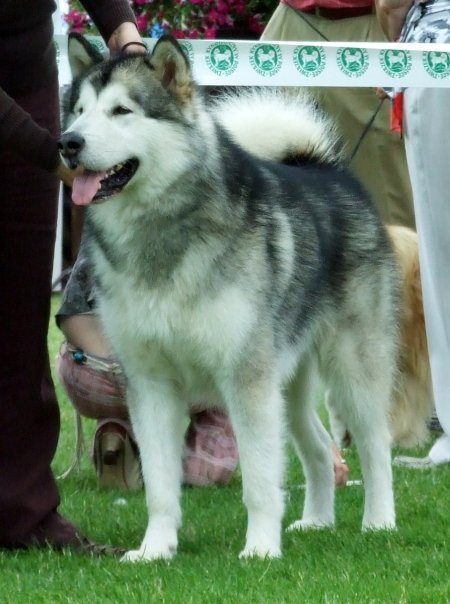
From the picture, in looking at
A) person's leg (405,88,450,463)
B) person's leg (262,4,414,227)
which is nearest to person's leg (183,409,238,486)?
person's leg (405,88,450,463)

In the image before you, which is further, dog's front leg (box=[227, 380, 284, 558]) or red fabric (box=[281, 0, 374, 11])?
red fabric (box=[281, 0, 374, 11])

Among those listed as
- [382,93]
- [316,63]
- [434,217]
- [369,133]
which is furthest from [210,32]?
[316,63]

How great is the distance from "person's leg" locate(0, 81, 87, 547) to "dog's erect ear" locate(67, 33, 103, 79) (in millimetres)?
85

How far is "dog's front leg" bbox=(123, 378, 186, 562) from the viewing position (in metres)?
3.67

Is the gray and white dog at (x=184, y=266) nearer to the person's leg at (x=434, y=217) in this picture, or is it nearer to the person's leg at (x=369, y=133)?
the person's leg at (x=434, y=217)

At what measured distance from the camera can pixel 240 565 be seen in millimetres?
3430

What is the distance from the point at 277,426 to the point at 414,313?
230 centimetres

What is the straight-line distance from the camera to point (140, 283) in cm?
354

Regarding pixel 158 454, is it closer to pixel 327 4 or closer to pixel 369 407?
pixel 369 407

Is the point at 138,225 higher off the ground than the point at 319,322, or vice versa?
the point at 138,225

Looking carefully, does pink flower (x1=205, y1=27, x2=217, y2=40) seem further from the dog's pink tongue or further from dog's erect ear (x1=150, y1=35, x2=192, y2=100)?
the dog's pink tongue

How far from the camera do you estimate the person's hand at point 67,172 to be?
3381 millimetres

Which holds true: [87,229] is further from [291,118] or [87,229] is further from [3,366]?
[291,118]

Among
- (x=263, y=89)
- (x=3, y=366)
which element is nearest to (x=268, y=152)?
(x=263, y=89)
